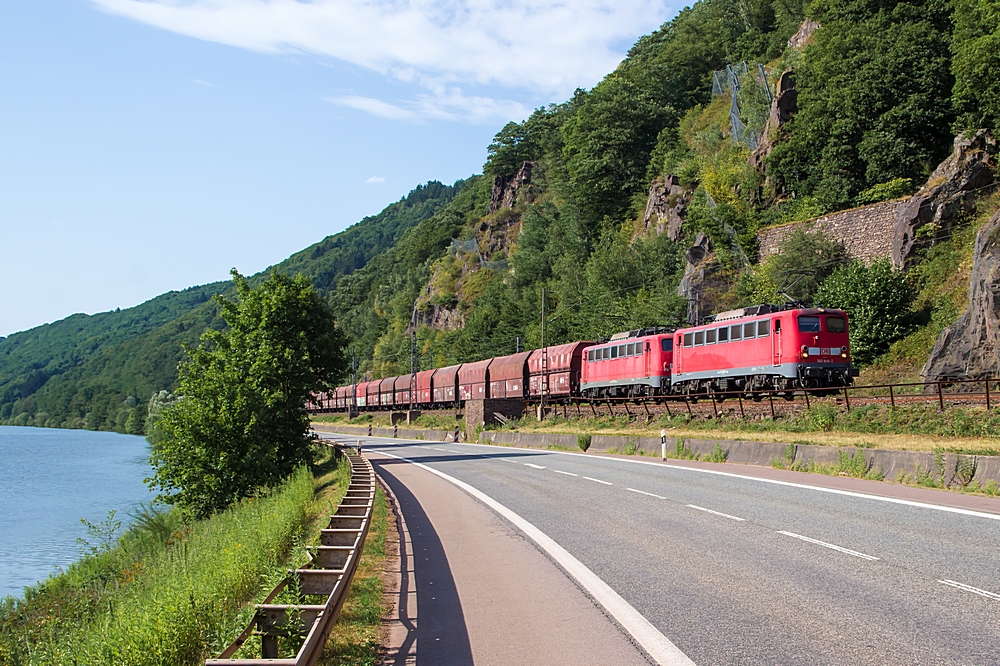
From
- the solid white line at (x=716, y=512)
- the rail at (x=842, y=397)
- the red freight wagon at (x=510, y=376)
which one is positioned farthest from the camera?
the red freight wagon at (x=510, y=376)

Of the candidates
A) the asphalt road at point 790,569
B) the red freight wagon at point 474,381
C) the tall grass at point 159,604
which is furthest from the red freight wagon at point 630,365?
the asphalt road at point 790,569

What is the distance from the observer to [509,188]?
126375mm

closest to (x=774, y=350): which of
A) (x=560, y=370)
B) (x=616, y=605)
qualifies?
(x=560, y=370)

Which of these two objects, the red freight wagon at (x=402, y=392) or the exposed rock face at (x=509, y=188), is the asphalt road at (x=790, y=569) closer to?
the red freight wagon at (x=402, y=392)

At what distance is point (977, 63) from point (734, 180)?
18509 millimetres

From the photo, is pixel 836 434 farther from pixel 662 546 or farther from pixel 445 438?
pixel 445 438

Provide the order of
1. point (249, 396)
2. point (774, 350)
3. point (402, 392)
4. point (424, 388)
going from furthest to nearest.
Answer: point (402, 392) < point (424, 388) < point (249, 396) < point (774, 350)

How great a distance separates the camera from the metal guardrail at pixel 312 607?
15.7 feet

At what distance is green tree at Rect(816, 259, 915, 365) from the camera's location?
3738 cm

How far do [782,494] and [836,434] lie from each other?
996 centimetres

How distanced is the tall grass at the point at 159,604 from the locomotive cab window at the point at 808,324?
1746 centimetres

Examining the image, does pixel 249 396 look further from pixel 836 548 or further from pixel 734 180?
pixel 734 180

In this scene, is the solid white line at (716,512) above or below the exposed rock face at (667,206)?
below

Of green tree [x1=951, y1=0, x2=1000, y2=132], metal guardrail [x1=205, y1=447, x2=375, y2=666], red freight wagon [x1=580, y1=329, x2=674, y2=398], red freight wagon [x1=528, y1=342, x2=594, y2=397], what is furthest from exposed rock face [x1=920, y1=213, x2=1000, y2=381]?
metal guardrail [x1=205, y1=447, x2=375, y2=666]
